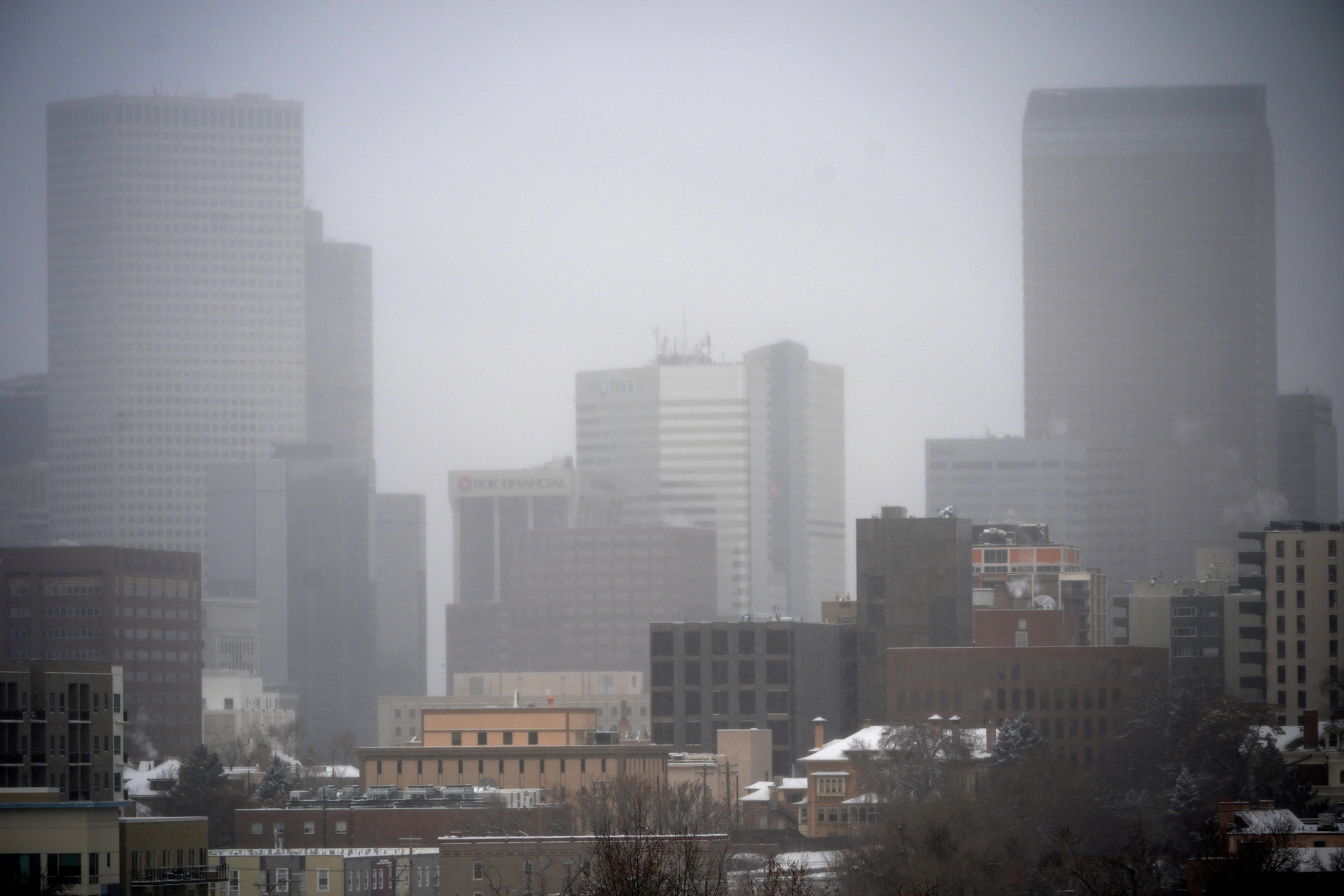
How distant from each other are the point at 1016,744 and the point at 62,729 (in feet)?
221

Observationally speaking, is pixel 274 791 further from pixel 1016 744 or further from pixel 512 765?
pixel 1016 744

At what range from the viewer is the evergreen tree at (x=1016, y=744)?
616 ft

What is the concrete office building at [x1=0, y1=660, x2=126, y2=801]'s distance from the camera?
164 meters

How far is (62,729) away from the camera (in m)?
169

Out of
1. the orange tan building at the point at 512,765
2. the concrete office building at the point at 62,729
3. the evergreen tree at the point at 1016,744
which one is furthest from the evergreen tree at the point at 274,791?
the evergreen tree at the point at 1016,744

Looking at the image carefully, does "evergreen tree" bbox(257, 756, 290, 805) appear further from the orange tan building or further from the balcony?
the balcony

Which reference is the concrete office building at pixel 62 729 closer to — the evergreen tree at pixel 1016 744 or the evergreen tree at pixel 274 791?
the evergreen tree at pixel 274 791

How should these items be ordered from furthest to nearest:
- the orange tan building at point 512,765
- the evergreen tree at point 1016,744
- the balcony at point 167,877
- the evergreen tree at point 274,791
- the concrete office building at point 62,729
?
Answer: the evergreen tree at point 274,791
the orange tan building at point 512,765
the evergreen tree at point 1016,744
the concrete office building at point 62,729
the balcony at point 167,877

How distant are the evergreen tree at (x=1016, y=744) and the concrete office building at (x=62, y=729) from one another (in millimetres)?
61285

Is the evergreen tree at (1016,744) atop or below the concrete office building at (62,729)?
below

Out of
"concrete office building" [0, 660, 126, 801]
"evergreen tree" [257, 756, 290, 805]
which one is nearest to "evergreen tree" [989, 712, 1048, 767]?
"evergreen tree" [257, 756, 290, 805]

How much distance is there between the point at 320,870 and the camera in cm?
15038

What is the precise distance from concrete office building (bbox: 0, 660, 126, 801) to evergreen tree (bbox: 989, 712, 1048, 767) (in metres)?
61.3

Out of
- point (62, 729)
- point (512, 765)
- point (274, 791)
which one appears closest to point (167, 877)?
point (62, 729)
